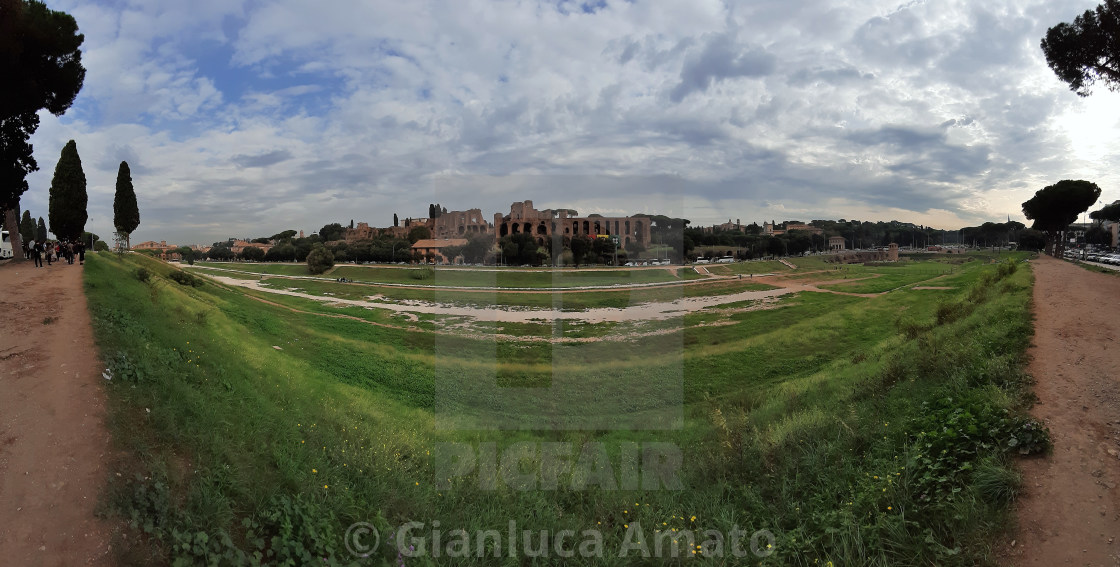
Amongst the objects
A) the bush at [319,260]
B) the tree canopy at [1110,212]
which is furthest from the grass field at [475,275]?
the tree canopy at [1110,212]

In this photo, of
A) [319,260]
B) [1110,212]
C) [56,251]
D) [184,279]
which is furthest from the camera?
[1110,212]

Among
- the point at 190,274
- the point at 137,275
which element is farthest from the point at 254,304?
the point at 137,275

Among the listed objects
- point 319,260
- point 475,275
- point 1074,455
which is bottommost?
point 1074,455

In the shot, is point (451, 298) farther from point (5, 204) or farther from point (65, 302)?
point (5, 204)

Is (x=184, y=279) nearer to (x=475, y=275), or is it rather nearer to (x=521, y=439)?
(x=475, y=275)

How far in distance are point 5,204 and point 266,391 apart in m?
14.7

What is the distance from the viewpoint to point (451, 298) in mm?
16875

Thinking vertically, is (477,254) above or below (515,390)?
above

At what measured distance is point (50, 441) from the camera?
181 inches

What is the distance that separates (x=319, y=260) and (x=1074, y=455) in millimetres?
22079

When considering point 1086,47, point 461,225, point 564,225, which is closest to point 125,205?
point 461,225

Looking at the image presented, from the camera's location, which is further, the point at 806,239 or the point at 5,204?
the point at 806,239

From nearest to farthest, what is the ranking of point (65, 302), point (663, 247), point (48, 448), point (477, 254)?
point (48, 448) → point (65, 302) → point (477, 254) → point (663, 247)

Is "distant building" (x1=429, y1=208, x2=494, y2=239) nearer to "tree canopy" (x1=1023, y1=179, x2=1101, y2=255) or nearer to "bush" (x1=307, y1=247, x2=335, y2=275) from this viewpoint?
"bush" (x1=307, y1=247, x2=335, y2=275)
